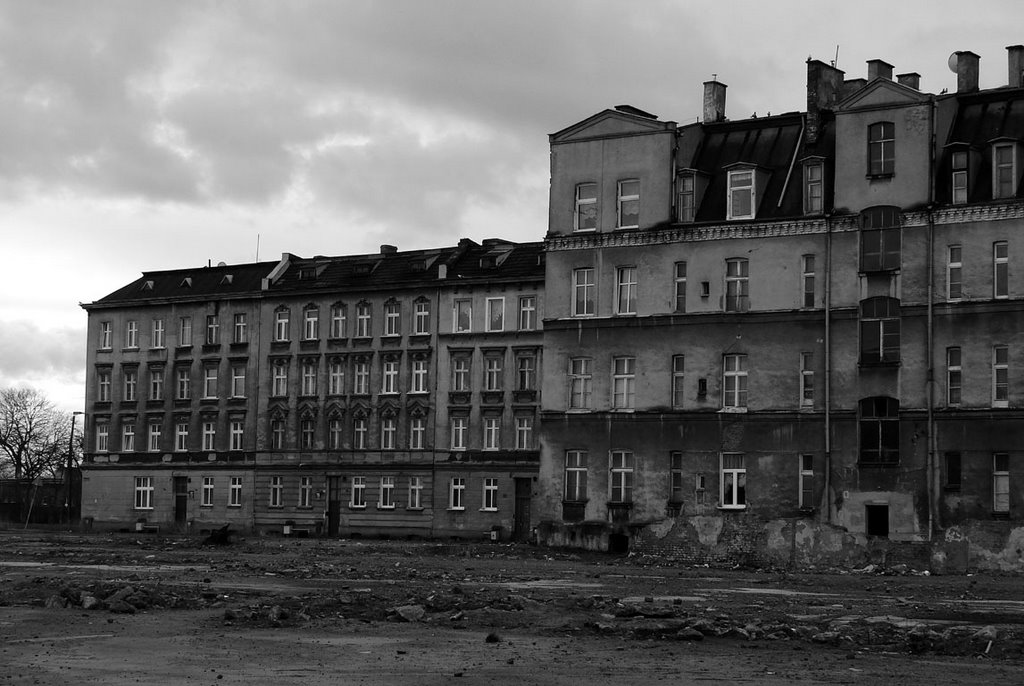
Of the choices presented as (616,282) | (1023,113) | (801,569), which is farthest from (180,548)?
(1023,113)

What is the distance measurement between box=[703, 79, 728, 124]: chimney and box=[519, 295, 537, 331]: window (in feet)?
51.3

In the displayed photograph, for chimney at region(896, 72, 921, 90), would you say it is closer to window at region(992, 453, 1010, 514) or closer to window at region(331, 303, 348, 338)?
window at region(992, 453, 1010, 514)

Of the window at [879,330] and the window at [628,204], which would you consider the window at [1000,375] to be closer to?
the window at [879,330]

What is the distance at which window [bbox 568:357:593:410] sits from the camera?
5956 cm

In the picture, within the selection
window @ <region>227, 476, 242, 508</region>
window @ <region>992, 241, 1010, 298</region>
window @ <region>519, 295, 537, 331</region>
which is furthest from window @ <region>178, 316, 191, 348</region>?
window @ <region>992, 241, 1010, 298</region>

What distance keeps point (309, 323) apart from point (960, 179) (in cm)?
3927

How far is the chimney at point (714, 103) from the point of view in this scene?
63.4 metres

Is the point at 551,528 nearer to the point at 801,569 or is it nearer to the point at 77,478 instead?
the point at 801,569

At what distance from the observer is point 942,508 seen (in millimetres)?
51688

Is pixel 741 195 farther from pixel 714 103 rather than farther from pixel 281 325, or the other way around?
pixel 281 325

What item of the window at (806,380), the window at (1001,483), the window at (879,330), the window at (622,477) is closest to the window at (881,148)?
the window at (879,330)

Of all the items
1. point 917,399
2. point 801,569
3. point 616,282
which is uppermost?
point 616,282

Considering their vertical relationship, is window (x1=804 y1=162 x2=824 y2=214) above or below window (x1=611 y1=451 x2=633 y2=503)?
above

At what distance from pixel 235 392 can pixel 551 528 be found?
3001 centimetres
